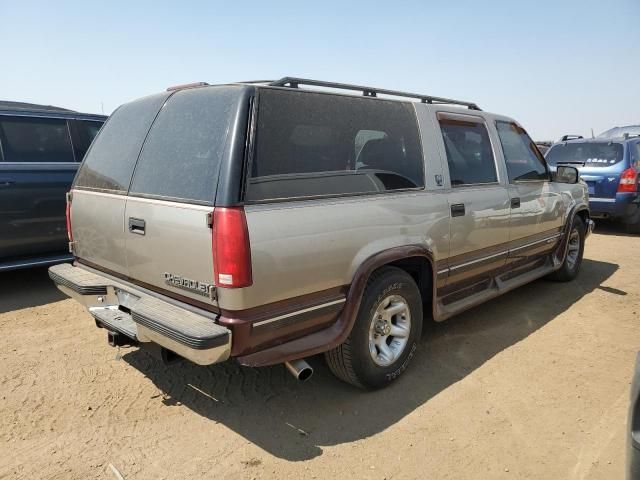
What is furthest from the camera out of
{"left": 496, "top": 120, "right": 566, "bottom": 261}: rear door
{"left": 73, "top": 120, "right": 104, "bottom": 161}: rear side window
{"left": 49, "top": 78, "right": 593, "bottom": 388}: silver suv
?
{"left": 73, "top": 120, "right": 104, "bottom": 161}: rear side window

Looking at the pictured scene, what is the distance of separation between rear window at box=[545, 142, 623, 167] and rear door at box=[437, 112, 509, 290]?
514 centimetres

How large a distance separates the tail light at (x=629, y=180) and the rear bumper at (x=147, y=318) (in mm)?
8465

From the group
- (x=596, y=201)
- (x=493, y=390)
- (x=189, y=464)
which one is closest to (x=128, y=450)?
(x=189, y=464)

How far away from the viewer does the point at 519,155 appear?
4590 mm

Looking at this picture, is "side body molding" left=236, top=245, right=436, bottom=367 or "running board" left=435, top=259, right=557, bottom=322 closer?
"side body molding" left=236, top=245, right=436, bottom=367

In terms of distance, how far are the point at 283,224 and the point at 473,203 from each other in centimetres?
190

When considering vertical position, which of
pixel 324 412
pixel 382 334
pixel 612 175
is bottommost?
A: pixel 324 412

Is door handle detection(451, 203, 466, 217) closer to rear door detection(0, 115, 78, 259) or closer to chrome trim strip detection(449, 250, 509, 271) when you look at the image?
chrome trim strip detection(449, 250, 509, 271)

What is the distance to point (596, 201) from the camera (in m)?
8.59

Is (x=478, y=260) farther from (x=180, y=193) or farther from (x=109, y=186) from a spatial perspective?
(x=109, y=186)

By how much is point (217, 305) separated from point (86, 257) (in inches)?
60.9

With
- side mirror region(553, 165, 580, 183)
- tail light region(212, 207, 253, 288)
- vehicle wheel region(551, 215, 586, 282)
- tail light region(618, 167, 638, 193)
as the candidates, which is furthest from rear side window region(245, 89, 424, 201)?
tail light region(618, 167, 638, 193)

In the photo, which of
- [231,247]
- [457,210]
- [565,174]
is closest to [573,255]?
[565,174]

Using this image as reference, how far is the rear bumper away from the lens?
232 cm
